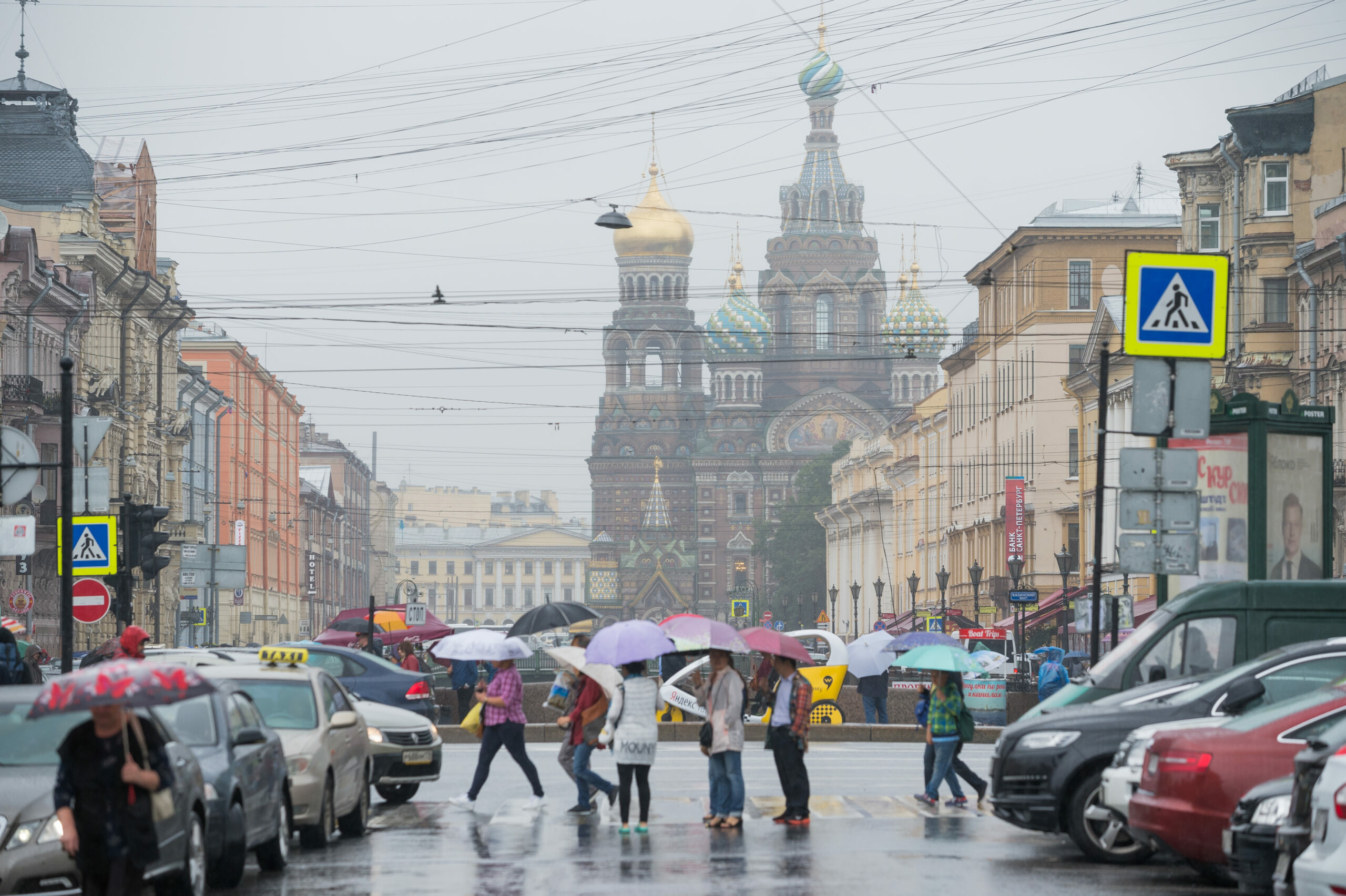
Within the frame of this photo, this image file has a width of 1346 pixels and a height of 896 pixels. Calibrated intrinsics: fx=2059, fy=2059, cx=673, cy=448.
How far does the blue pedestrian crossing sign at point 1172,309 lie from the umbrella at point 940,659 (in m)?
3.30

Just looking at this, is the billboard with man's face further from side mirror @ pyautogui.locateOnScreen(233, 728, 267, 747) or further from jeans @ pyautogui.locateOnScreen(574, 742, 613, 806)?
side mirror @ pyautogui.locateOnScreen(233, 728, 267, 747)

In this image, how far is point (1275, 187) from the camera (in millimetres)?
51094

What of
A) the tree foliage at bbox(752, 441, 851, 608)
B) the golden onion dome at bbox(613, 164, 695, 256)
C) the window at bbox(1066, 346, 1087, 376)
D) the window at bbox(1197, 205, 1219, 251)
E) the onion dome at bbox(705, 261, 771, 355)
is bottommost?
the tree foliage at bbox(752, 441, 851, 608)

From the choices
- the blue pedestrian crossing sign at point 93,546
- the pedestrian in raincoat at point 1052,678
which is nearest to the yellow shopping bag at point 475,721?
the blue pedestrian crossing sign at point 93,546

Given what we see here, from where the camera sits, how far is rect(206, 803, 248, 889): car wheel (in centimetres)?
1249

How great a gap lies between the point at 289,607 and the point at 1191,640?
90.3 metres

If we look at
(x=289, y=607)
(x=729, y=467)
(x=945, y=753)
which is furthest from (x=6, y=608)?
(x=729, y=467)

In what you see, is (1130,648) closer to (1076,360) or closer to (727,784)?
(727,784)

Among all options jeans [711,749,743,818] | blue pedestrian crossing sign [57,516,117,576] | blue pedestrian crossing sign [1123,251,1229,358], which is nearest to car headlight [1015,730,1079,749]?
jeans [711,749,743,818]

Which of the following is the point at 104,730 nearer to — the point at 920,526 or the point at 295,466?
the point at 920,526

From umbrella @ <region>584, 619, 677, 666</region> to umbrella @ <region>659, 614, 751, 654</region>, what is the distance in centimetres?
38

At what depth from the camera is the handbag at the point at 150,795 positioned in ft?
30.0

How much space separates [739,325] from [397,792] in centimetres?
16232

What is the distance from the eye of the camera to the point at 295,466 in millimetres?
110688
